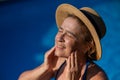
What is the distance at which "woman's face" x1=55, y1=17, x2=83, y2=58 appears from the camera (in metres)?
2.13

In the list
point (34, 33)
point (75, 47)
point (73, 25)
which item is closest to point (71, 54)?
point (75, 47)

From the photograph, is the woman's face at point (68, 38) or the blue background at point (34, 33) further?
the blue background at point (34, 33)

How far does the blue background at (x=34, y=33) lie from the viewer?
4219 mm

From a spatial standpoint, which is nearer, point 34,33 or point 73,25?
point 73,25

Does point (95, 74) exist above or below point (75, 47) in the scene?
below

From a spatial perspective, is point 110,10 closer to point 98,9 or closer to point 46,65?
point 98,9

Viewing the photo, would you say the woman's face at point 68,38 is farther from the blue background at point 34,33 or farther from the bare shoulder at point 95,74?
the blue background at point 34,33

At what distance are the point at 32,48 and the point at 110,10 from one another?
3.04 feet

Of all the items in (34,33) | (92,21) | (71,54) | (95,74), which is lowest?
(95,74)

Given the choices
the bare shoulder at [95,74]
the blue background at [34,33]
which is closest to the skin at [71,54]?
the bare shoulder at [95,74]

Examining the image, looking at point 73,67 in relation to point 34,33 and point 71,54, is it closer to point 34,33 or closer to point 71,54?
point 71,54

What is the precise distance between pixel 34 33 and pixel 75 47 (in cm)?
220

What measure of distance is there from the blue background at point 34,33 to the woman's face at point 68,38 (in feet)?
6.62

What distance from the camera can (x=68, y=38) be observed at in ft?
7.04
